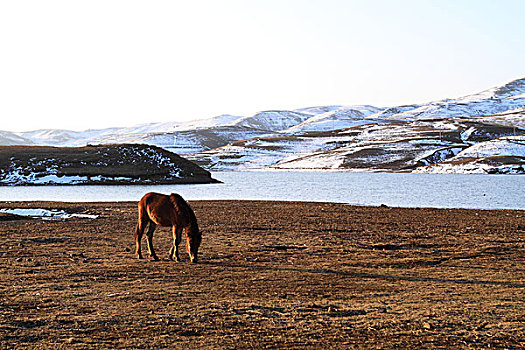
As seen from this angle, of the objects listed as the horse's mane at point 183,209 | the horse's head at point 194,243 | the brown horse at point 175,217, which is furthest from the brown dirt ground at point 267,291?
the horse's mane at point 183,209

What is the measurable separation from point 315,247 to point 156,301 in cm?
985

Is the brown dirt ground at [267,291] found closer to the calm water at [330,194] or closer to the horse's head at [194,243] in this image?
the horse's head at [194,243]

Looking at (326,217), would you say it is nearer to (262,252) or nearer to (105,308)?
(262,252)

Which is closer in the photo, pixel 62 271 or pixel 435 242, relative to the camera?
pixel 62 271

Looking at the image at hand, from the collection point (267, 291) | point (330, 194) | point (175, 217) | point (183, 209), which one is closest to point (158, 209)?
point (175, 217)

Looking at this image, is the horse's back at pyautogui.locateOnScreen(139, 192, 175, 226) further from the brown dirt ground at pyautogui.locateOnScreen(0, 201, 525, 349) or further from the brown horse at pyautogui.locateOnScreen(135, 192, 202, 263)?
the brown dirt ground at pyautogui.locateOnScreen(0, 201, 525, 349)

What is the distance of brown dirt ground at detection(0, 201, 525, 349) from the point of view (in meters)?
9.47

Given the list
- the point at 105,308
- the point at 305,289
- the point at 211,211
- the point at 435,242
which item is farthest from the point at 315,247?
the point at 211,211

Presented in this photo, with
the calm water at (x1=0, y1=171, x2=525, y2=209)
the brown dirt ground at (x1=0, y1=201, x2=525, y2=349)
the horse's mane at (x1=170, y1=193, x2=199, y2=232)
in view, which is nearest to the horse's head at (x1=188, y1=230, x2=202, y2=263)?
the horse's mane at (x1=170, y1=193, x2=199, y2=232)

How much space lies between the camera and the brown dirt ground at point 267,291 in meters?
9.47

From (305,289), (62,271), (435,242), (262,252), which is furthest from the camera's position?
(435,242)

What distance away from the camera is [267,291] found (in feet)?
43.0

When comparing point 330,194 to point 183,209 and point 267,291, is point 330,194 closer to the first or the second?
point 183,209

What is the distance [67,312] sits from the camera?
429 inches
